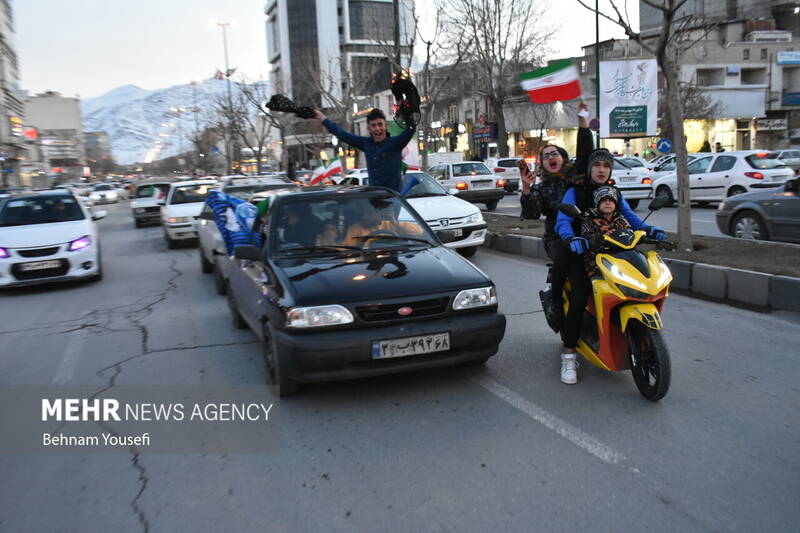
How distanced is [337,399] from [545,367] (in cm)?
173

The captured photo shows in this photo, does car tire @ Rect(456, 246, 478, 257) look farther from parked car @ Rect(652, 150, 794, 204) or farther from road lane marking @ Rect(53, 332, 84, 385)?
parked car @ Rect(652, 150, 794, 204)

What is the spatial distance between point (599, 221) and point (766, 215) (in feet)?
24.7

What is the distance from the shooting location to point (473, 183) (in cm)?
2177

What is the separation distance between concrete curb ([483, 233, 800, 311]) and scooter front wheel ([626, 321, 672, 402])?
3.43 metres

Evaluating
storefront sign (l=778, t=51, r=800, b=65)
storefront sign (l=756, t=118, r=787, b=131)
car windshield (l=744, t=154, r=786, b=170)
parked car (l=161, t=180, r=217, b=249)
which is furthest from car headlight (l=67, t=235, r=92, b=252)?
storefront sign (l=778, t=51, r=800, b=65)

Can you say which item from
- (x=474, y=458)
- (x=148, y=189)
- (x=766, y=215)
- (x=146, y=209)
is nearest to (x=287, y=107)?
(x=474, y=458)

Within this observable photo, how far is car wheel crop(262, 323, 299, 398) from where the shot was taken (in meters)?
4.58

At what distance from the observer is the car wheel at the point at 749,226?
10.8m

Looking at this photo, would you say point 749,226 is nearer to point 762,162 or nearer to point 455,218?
point 455,218

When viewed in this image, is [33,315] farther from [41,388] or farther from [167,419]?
[167,419]

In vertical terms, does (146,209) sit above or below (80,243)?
above

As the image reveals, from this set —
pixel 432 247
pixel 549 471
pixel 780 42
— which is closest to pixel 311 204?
pixel 432 247

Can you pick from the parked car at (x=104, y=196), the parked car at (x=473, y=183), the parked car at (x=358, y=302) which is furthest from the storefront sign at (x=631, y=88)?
the parked car at (x=104, y=196)

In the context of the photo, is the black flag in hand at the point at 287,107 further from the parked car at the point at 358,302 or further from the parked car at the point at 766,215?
the parked car at the point at 766,215
